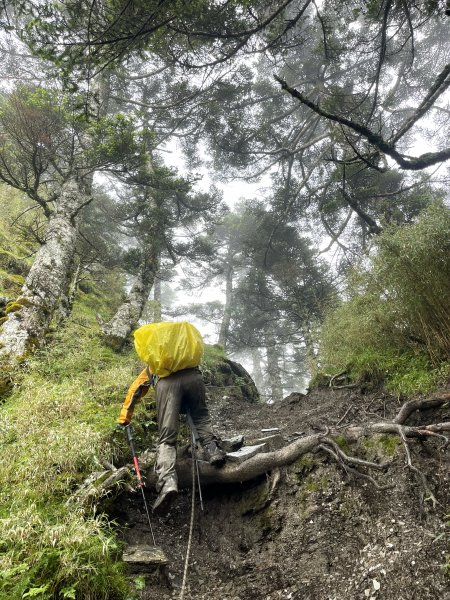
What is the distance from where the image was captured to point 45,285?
22.3 ft

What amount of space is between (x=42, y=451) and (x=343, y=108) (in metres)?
9.91

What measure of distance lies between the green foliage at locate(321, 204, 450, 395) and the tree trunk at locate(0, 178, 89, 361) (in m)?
6.26

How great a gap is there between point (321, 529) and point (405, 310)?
3.99 meters

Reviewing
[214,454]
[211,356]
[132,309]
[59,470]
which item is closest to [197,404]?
[214,454]

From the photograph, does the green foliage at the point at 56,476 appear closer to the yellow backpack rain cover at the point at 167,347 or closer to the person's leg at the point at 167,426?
the person's leg at the point at 167,426

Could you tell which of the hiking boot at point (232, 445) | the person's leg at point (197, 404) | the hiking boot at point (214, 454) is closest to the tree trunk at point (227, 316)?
the hiking boot at point (232, 445)

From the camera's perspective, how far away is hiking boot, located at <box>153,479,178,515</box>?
3226 millimetres

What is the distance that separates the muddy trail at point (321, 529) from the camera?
8.17 feet

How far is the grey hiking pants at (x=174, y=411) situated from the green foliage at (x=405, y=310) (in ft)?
11.6

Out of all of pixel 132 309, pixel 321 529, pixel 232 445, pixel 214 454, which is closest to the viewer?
pixel 321 529

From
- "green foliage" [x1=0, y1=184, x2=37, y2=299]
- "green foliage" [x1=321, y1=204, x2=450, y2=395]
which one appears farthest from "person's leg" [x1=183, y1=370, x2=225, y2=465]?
"green foliage" [x1=0, y1=184, x2=37, y2=299]

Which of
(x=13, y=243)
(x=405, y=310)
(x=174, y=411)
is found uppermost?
(x=13, y=243)

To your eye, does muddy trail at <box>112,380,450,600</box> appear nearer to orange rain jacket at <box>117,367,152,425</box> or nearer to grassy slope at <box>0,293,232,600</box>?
grassy slope at <box>0,293,232,600</box>

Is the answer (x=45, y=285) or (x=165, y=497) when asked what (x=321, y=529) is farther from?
(x=45, y=285)
